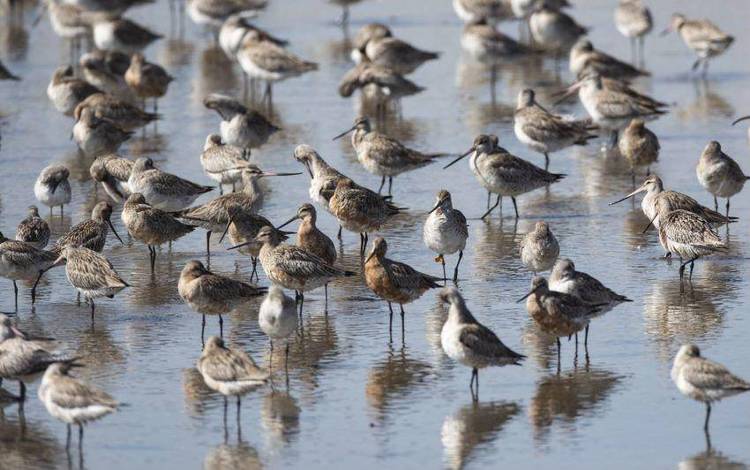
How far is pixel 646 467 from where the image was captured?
9.58m

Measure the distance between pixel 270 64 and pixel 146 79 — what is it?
6.91ft

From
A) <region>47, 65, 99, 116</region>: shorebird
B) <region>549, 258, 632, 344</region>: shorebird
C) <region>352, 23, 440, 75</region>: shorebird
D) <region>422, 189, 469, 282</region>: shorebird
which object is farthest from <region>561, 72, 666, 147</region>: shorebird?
<region>549, 258, 632, 344</region>: shorebird

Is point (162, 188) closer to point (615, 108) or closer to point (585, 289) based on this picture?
point (585, 289)

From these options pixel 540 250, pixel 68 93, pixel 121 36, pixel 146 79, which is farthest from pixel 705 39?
pixel 540 250

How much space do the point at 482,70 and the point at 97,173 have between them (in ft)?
37.6

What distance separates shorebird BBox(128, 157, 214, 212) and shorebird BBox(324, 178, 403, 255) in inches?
80.4

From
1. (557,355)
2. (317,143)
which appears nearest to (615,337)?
(557,355)

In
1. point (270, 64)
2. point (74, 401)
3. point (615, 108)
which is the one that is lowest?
point (74, 401)

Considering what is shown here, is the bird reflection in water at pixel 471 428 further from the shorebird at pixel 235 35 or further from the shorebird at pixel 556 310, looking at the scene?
the shorebird at pixel 235 35

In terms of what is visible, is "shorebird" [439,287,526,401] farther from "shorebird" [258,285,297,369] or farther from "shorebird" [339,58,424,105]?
"shorebird" [339,58,424,105]

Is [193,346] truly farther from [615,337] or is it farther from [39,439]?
[615,337]

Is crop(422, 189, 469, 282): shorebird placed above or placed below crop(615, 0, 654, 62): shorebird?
below

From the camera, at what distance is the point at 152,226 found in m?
14.7

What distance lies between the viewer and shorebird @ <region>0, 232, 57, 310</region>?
13328 mm
